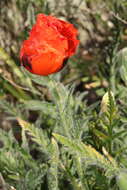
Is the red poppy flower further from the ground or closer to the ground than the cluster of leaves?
further from the ground

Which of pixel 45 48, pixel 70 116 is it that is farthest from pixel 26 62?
pixel 70 116

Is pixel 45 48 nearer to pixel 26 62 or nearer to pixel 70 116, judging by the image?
pixel 26 62

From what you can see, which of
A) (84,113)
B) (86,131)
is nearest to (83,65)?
(84,113)

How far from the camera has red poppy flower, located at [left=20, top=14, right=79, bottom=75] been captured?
954 millimetres

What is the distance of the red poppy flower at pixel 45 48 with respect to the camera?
→ 95 centimetres

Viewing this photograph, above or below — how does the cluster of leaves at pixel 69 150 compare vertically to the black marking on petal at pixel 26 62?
below

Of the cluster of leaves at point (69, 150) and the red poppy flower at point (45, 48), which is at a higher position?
the red poppy flower at point (45, 48)

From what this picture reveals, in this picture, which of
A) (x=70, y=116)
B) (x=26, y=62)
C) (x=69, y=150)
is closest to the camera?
(x=69, y=150)

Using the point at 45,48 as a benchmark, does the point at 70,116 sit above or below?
below

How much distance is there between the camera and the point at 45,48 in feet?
3.12

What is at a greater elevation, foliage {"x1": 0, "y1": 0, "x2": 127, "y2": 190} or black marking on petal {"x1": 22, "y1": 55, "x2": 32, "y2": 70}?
black marking on petal {"x1": 22, "y1": 55, "x2": 32, "y2": 70}

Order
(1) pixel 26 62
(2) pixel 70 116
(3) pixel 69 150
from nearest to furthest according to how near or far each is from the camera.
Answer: (3) pixel 69 150 → (1) pixel 26 62 → (2) pixel 70 116

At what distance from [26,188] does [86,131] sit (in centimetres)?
29

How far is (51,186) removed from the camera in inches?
38.9
